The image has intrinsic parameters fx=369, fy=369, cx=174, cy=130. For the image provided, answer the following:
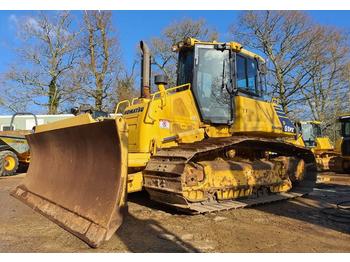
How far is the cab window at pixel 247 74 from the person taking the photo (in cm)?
683

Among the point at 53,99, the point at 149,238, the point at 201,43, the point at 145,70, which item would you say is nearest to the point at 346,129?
the point at 201,43

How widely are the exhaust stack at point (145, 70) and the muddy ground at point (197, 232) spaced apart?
210cm

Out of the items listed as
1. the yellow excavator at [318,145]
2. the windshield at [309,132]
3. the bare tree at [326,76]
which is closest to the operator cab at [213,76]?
the yellow excavator at [318,145]

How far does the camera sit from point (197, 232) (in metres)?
4.41

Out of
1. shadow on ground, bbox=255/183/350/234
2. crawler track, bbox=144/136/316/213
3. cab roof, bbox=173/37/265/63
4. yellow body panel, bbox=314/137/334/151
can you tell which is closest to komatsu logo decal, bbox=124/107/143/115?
crawler track, bbox=144/136/316/213

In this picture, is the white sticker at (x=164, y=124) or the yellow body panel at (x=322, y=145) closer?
the white sticker at (x=164, y=124)

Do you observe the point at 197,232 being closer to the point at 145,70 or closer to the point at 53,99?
the point at 145,70

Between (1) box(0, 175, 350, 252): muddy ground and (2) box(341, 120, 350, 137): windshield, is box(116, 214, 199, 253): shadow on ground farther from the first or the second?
(2) box(341, 120, 350, 137): windshield

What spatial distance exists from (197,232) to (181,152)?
121cm

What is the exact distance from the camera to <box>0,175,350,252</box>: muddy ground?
380 cm

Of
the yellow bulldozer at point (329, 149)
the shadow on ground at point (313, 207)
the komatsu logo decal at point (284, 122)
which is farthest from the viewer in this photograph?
the yellow bulldozer at point (329, 149)

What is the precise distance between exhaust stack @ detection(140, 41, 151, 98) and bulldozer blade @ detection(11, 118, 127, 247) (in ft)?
5.81

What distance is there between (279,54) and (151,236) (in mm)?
24177

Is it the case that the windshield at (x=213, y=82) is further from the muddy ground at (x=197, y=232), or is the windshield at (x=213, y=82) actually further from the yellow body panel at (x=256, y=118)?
the muddy ground at (x=197, y=232)
